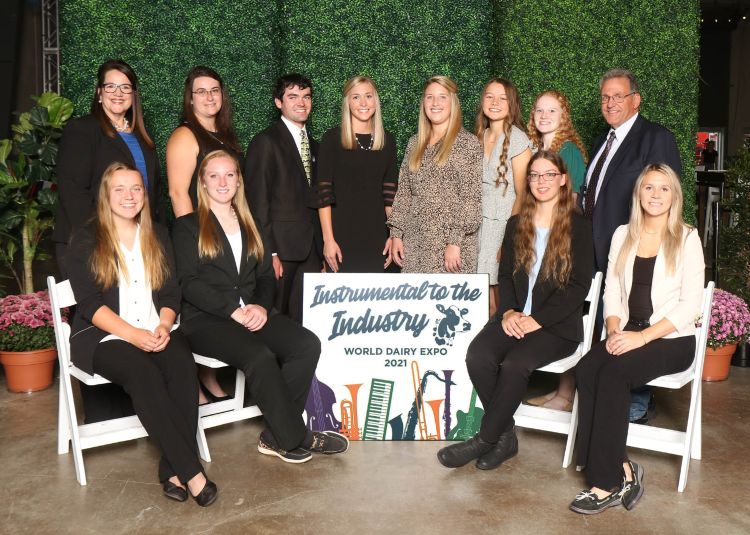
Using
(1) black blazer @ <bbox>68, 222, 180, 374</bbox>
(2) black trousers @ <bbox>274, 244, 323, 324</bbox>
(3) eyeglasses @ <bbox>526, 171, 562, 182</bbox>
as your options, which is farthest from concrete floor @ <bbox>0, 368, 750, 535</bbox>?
(3) eyeglasses @ <bbox>526, 171, 562, 182</bbox>

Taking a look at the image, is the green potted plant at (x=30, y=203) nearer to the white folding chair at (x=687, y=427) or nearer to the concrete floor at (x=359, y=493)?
the concrete floor at (x=359, y=493)

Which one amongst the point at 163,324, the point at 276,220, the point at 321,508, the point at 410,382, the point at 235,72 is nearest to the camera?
the point at 321,508

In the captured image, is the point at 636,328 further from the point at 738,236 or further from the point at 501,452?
the point at 738,236

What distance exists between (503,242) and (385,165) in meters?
0.86

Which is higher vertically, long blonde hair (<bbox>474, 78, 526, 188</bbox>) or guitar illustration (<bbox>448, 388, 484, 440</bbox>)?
long blonde hair (<bbox>474, 78, 526, 188</bbox>)

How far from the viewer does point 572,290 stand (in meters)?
3.54

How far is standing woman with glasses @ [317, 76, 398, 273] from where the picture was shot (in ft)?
13.5

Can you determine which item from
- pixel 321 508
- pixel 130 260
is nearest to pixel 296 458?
pixel 321 508

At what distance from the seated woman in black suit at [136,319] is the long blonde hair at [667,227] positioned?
6.70 feet

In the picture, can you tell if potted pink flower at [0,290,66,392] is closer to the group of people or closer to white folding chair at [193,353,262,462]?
the group of people

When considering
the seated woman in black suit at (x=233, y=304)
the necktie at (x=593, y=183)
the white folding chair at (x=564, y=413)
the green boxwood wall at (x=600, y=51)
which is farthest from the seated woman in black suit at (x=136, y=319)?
the green boxwood wall at (x=600, y=51)

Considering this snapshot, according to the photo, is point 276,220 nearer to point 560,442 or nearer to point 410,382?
point 410,382

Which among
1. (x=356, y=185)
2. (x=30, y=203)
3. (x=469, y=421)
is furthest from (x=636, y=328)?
(x=30, y=203)

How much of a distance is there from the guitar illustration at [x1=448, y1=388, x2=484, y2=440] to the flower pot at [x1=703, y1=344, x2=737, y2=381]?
196 centimetres
